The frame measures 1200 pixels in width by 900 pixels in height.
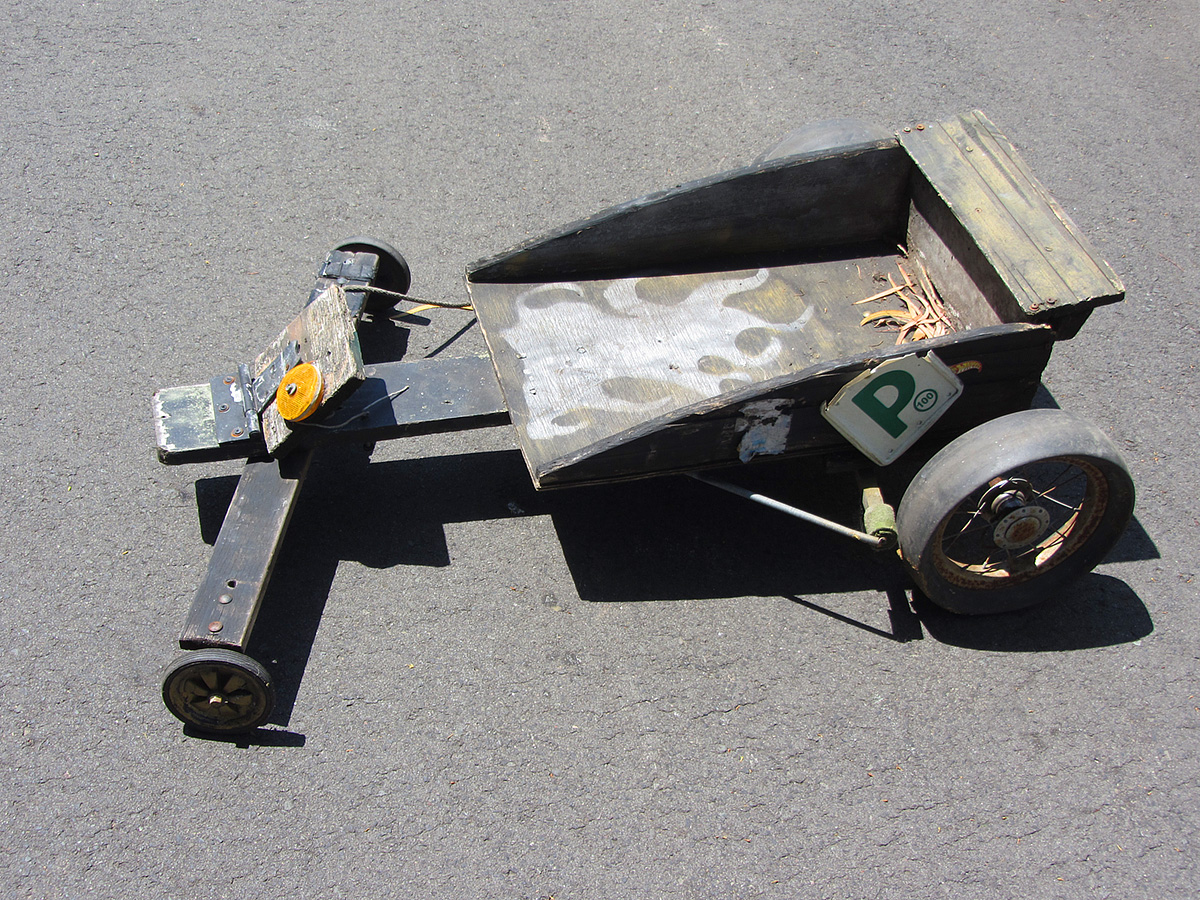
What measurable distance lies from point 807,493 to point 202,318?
3270mm

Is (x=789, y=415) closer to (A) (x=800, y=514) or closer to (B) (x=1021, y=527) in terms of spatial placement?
(A) (x=800, y=514)

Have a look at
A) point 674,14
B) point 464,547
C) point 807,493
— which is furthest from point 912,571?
point 674,14

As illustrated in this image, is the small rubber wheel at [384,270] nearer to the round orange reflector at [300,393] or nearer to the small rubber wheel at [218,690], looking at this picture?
the round orange reflector at [300,393]

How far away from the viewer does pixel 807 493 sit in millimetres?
4312

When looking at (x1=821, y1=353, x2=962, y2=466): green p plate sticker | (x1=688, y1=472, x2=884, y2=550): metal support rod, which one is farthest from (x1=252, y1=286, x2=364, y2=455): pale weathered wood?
(x1=821, y1=353, x2=962, y2=466): green p plate sticker

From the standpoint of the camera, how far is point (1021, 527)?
141 inches

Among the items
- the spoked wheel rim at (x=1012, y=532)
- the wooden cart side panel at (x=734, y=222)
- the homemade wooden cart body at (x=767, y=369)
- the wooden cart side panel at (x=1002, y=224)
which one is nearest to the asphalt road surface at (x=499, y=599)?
the spoked wheel rim at (x=1012, y=532)

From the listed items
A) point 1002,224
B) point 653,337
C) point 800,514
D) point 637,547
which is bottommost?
point 637,547

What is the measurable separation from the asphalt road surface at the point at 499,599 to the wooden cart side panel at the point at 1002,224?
117cm

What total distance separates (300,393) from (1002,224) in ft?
9.65

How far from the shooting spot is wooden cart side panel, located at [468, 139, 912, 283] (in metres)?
4.31

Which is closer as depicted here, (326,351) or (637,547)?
(326,351)

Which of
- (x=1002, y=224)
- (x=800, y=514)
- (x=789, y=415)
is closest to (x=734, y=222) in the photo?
(x=1002, y=224)

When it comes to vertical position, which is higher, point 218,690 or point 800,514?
point 800,514
